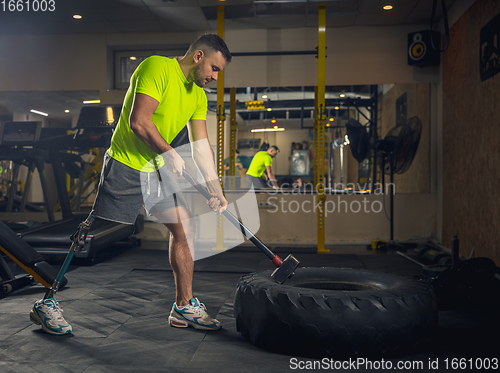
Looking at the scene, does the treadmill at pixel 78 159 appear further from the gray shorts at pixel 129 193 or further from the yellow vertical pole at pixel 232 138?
the gray shorts at pixel 129 193

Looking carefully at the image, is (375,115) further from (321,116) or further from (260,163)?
(260,163)

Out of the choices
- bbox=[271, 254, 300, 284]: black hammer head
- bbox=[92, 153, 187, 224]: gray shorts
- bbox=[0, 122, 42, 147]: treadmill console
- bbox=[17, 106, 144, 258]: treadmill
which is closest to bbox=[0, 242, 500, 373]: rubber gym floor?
bbox=[271, 254, 300, 284]: black hammer head

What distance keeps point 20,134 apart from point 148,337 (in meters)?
4.33

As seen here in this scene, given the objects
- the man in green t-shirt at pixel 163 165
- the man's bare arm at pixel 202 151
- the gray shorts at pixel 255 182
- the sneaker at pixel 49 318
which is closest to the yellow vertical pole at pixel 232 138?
the gray shorts at pixel 255 182

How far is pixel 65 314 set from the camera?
224cm

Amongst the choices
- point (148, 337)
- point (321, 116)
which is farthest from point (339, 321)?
point (321, 116)

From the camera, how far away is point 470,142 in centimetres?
406

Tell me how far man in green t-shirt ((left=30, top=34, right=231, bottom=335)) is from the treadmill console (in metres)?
3.79

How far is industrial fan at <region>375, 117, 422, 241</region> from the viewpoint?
441 centimetres

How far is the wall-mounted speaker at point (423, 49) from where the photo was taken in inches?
199

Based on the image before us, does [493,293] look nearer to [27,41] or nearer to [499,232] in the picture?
[499,232]

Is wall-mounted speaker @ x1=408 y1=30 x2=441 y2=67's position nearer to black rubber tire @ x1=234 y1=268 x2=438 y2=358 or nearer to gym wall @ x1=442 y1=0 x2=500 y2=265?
gym wall @ x1=442 y1=0 x2=500 y2=265

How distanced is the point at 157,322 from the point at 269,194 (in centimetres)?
357

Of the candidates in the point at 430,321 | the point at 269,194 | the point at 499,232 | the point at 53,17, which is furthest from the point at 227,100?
the point at 430,321
